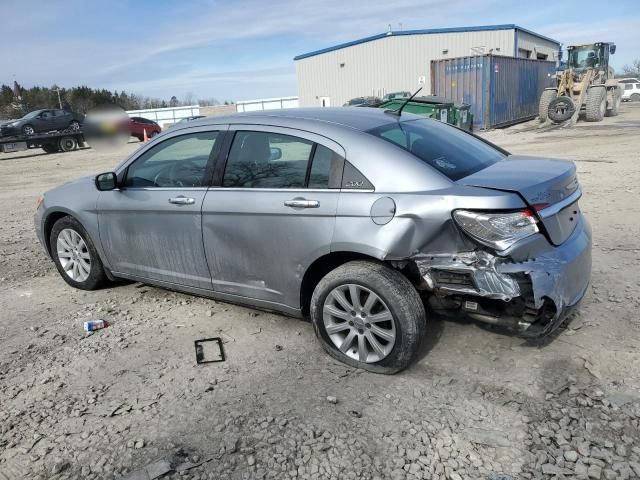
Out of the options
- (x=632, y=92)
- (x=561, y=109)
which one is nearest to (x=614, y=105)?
(x=561, y=109)

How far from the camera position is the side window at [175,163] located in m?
3.96

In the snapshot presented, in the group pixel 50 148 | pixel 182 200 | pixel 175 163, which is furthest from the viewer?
pixel 50 148

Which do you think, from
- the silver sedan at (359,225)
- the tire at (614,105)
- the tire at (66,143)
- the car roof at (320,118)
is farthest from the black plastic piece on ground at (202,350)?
the tire at (614,105)

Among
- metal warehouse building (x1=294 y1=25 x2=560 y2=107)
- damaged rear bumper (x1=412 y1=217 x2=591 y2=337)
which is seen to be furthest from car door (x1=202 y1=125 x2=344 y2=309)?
metal warehouse building (x1=294 y1=25 x2=560 y2=107)

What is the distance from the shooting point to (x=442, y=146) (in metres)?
3.54

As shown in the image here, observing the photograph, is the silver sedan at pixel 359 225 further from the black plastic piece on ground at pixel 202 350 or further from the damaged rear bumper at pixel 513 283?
the black plastic piece on ground at pixel 202 350

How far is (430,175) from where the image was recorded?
3.08m

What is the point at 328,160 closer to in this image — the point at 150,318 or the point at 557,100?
the point at 150,318

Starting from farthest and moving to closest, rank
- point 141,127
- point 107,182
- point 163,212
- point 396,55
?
point 396,55 → point 141,127 → point 107,182 → point 163,212

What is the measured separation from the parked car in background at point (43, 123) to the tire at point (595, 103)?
78.3 ft

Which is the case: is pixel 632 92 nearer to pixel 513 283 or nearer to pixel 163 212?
pixel 513 283

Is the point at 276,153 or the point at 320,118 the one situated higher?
Answer: the point at 320,118

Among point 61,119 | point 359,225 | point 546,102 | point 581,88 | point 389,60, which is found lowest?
point 359,225

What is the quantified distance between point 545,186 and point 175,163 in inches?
108
